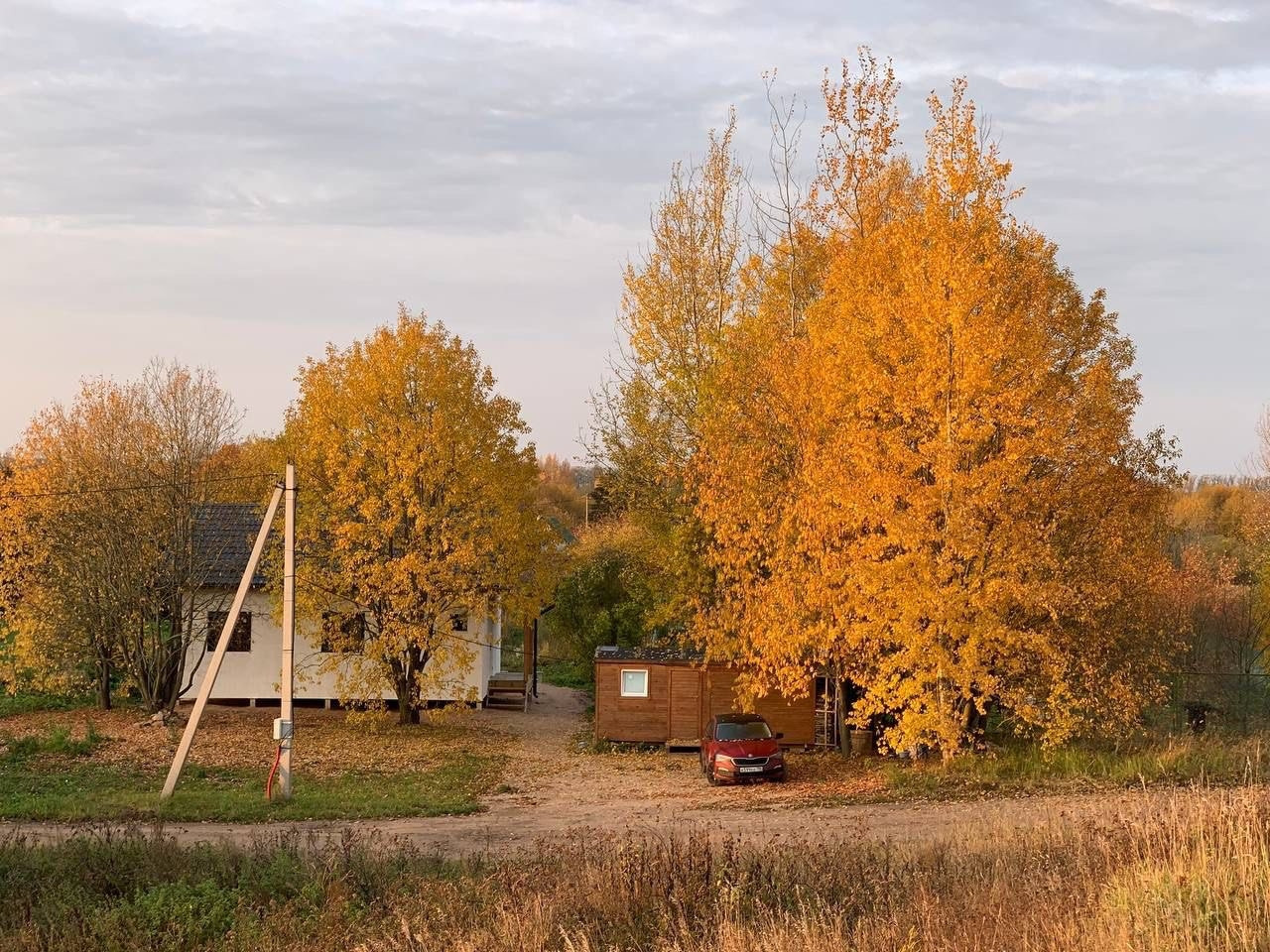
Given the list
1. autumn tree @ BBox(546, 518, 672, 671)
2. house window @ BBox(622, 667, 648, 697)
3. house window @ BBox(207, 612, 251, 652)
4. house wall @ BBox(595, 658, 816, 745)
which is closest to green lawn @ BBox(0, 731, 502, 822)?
house wall @ BBox(595, 658, 816, 745)

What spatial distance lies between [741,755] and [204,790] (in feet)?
34.6

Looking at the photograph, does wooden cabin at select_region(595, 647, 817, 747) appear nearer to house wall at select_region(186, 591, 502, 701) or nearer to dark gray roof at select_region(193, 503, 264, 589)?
house wall at select_region(186, 591, 502, 701)

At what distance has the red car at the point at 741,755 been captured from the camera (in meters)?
22.8

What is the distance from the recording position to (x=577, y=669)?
43.7 meters

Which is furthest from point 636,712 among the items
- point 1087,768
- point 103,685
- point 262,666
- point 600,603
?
point 103,685

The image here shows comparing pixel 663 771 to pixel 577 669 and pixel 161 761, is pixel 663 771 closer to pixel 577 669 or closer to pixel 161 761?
pixel 161 761

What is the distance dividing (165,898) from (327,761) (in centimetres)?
1398

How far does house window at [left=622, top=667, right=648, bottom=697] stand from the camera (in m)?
28.2

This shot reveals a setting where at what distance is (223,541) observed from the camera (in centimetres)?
3238

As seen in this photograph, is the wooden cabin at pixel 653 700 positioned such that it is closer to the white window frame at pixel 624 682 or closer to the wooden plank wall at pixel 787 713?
the white window frame at pixel 624 682

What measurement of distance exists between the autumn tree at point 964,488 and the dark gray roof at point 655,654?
4.99 m

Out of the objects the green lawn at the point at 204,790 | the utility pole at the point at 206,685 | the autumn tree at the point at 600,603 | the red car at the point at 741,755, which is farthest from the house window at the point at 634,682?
the utility pole at the point at 206,685

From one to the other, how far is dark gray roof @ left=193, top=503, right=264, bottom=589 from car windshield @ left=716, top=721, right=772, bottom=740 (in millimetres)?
14332

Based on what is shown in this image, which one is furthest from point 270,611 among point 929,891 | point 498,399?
point 929,891
